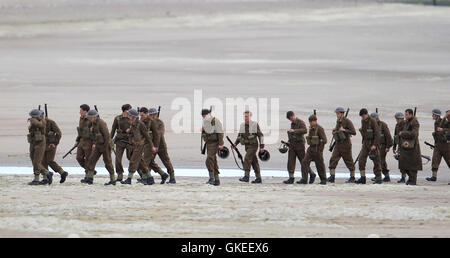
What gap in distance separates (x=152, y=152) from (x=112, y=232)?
4.90 m

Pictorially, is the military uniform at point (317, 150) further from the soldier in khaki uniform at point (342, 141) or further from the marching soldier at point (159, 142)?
the marching soldier at point (159, 142)

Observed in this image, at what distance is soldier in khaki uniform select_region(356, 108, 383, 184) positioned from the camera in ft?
63.7

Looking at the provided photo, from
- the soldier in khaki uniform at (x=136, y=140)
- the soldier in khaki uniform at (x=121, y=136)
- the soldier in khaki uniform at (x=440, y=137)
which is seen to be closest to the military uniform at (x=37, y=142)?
the soldier in khaki uniform at (x=121, y=136)

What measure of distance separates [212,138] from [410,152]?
11.5 feet

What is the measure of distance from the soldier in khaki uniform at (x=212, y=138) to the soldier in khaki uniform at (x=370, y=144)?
2.54 metres

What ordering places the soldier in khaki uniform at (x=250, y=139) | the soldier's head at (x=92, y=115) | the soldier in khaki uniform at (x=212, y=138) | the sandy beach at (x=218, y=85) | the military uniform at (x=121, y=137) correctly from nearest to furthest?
the sandy beach at (x=218, y=85), the soldier's head at (x=92, y=115), the soldier in khaki uniform at (x=212, y=138), the military uniform at (x=121, y=137), the soldier in khaki uniform at (x=250, y=139)

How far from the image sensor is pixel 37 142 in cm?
1819

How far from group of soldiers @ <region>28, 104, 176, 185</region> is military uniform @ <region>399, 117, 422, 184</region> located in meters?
4.14

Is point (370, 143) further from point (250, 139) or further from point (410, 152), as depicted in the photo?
point (250, 139)

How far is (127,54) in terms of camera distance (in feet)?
141

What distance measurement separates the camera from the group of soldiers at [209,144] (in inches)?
730

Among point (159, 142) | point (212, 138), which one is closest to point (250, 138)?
point (212, 138)
